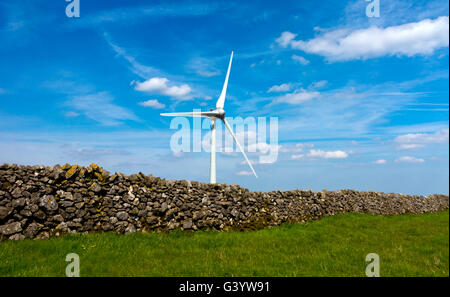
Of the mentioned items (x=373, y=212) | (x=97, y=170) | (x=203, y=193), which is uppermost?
(x=97, y=170)

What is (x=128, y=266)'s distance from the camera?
8273 millimetres

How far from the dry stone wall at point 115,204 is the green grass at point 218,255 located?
682 millimetres

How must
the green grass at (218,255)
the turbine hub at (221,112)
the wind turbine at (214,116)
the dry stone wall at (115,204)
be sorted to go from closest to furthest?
the green grass at (218,255)
the dry stone wall at (115,204)
the wind turbine at (214,116)
the turbine hub at (221,112)

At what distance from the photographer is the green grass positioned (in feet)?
26.0

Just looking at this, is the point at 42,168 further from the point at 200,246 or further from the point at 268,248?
the point at 268,248

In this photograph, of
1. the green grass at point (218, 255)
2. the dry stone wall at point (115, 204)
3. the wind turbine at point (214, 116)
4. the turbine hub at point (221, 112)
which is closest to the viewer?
the green grass at point (218, 255)

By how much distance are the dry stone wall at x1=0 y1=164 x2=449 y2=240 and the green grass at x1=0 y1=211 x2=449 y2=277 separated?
68 centimetres

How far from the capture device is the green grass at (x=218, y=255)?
26.0 feet

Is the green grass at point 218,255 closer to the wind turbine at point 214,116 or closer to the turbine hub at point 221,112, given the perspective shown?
the wind turbine at point 214,116

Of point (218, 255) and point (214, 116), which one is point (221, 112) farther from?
point (218, 255)

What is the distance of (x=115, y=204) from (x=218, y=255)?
482 centimetres

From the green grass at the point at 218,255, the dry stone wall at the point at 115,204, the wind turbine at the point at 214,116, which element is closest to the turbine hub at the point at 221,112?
the wind turbine at the point at 214,116

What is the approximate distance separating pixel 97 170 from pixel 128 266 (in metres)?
4.93
